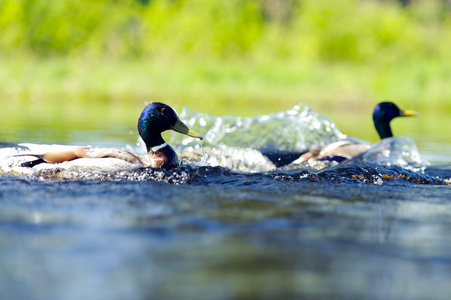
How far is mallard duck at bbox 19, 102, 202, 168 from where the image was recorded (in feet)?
17.9

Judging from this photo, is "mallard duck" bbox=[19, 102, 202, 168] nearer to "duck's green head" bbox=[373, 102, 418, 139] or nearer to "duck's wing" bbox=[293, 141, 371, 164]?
"duck's wing" bbox=[293, 141, 371, 164]

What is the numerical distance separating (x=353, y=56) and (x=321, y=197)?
71.0 ft

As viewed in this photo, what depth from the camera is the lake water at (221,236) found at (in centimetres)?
257

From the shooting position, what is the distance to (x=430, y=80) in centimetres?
2131

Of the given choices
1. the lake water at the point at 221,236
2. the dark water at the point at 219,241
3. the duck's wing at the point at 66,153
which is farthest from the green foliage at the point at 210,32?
the dark water at the point at 219,241

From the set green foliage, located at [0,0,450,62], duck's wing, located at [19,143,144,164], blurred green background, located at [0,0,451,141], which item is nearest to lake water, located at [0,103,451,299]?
duck's wing, located at [19,143,144,164]

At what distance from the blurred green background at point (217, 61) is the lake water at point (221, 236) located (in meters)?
7.83

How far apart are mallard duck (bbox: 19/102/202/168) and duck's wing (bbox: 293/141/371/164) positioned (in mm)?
1828

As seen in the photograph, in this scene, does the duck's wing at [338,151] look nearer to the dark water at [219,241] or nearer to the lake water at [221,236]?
the lake water at [221,236]

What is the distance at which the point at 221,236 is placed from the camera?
325 centimetres

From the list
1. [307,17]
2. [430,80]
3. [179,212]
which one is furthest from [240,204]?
[307,17]

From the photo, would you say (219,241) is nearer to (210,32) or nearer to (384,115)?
(384,115)

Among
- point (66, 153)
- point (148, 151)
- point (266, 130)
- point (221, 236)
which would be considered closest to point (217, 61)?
point (266, 130)

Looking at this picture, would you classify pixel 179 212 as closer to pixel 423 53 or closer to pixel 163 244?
pixel 163 244
